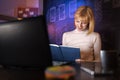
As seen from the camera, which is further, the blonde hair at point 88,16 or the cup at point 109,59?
the blonde hair at point 88,16

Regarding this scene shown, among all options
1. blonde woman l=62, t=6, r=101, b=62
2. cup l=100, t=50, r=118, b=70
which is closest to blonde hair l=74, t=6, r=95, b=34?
blonde woman l=62, t=6, r=101, b=62

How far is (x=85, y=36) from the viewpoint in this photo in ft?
9.02

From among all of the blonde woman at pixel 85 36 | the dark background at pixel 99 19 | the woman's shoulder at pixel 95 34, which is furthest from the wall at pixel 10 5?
the woman's shoulder at pixel 95 34

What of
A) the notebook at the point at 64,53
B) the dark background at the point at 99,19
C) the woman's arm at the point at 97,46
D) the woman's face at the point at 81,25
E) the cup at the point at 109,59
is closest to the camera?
the cup at the point at 109,59

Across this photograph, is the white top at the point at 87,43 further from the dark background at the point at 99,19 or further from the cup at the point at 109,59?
the cup at the point at 109,59

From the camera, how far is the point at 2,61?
1267 millimetres

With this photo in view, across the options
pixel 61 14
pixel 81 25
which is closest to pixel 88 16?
pixel 81 25

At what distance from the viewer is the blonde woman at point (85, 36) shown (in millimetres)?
2656

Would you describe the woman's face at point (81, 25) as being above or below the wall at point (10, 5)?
below

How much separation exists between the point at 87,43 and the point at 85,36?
10 cm

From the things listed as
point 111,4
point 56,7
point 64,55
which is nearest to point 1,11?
point 56,7

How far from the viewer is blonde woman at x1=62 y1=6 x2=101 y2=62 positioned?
8.71 ft

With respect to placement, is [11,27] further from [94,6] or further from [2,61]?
[94,6]

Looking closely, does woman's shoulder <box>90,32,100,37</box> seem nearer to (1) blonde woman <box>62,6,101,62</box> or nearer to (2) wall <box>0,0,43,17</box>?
(1) blonde woman <box>62,6,101,62</box>
